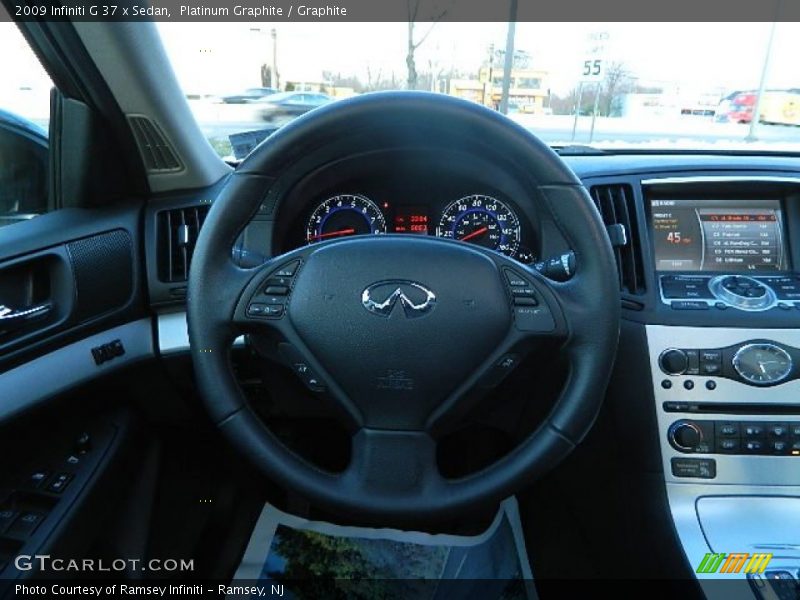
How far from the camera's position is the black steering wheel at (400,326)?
1319mm

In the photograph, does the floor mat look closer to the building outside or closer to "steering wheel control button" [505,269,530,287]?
"steering wheel control button" [505,269,530,287]

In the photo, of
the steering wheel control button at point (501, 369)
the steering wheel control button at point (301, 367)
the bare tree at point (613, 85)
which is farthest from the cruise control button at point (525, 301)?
the bare tree at point (613, 85)

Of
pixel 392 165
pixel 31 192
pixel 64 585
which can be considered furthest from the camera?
pixel 31 192

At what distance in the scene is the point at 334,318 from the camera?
1.34m

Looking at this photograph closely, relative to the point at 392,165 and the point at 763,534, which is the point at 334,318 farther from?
the point at 763,534

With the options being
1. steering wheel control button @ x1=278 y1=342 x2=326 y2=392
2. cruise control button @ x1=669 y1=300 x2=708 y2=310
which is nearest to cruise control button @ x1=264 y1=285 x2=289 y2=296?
steering wheel control button @ x1=278 y1=342 x2=326 y2=392

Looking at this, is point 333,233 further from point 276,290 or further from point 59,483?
point 59,483

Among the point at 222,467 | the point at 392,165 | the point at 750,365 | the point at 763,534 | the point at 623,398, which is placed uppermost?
the point at 392,165

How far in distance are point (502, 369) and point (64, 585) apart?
1.20 m

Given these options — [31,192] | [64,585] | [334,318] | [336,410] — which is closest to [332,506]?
[336,410]

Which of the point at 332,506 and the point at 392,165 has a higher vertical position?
the point at 392,165

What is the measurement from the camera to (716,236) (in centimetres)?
200

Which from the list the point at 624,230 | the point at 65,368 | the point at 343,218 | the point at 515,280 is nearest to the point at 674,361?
the point at 624,230

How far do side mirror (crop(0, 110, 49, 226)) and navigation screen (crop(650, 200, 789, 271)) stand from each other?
1802 millimetres
